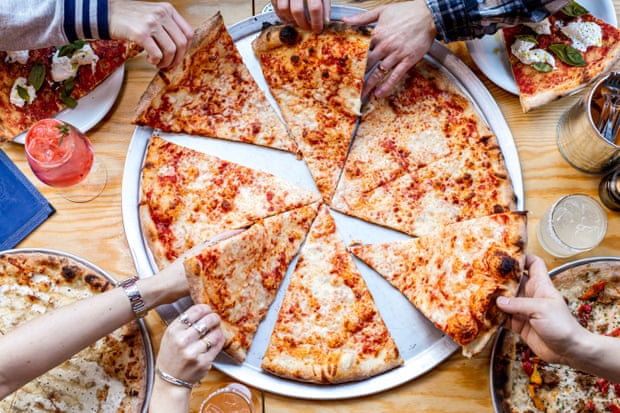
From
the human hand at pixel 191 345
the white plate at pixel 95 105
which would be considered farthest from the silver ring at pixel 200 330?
the white plate at pixel 95 105

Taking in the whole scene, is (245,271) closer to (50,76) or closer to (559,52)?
(50,76)

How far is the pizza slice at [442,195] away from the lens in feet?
9.57

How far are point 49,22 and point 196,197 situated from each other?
1180 mm

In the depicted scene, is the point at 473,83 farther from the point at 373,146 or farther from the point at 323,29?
the point at 323,29

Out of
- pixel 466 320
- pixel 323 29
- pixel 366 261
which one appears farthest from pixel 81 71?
pixel 466 320

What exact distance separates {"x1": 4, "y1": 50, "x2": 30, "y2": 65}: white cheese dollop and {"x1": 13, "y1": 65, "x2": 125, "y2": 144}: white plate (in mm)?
374

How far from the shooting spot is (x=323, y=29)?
298cm

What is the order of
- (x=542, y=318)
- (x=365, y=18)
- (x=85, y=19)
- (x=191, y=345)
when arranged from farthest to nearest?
(x=365, y=18)
(x=85, y=19)
(x=191, y=345)
(x=542, y=318)

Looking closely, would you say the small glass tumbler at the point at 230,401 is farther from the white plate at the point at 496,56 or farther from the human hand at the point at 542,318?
the white plate at the point at 496,56

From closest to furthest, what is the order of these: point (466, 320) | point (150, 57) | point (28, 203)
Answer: point (466, 320)
point (150, 57)
point (28, 203)

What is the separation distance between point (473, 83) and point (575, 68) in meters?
0.61

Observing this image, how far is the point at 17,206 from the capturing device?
9.93ft

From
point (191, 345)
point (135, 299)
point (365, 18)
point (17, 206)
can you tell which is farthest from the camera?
point (17, 206)

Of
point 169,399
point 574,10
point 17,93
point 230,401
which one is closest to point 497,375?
point 230,401
